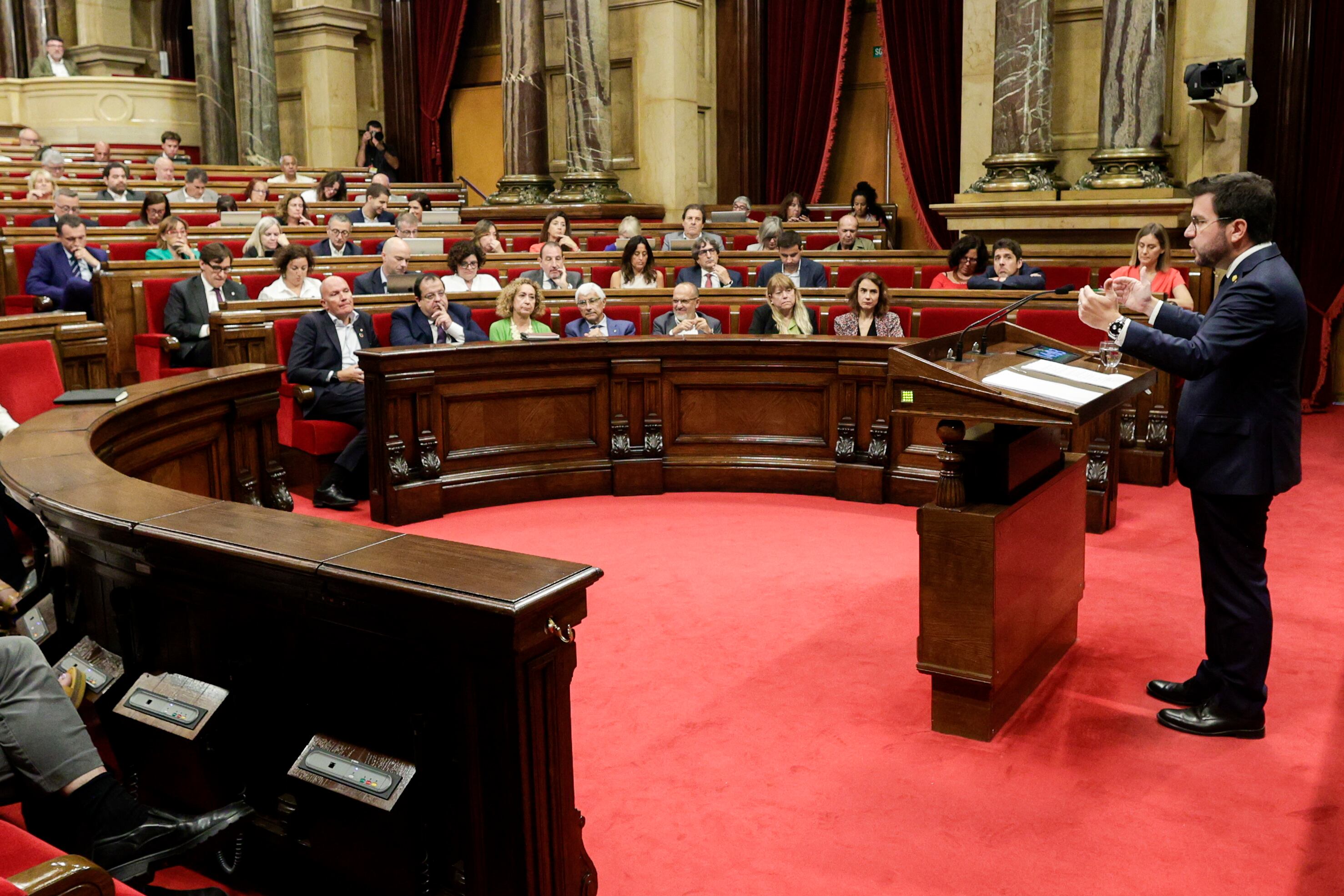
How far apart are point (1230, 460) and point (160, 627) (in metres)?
2.44

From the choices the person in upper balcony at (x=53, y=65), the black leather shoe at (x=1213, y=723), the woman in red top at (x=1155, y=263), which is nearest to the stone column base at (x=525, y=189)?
the woman in red top at (x=1155, y=263)

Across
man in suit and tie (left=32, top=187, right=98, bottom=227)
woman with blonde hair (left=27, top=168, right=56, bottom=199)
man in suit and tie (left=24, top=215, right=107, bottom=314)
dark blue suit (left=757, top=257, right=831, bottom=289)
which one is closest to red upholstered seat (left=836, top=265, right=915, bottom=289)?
dark blue suit (left=757, top=257, right=831, bottom=289)

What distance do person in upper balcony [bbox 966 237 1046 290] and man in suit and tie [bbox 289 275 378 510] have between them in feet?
11.3

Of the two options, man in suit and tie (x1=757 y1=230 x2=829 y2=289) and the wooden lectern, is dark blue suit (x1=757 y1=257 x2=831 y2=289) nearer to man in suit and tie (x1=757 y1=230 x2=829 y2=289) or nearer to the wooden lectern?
man in suit and tie (x1=757 y1=230 x2=829 y2=289)

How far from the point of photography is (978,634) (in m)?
3.01

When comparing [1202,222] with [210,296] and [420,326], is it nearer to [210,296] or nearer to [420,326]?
[420,326]

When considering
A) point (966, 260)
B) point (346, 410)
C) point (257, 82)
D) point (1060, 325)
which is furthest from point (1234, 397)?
point (257, 82)

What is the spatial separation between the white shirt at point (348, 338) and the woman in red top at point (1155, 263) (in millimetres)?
3840

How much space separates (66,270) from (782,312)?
459 cm

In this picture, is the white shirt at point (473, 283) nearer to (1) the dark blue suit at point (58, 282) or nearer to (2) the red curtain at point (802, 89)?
(1) the dark blue suit at point (58, 282)

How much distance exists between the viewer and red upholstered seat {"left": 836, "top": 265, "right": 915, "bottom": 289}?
26.5 ft

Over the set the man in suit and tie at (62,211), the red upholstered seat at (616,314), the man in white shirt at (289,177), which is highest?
the man in white shirt at (289,177)

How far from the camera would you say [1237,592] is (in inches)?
117

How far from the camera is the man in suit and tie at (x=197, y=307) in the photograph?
258 inches
